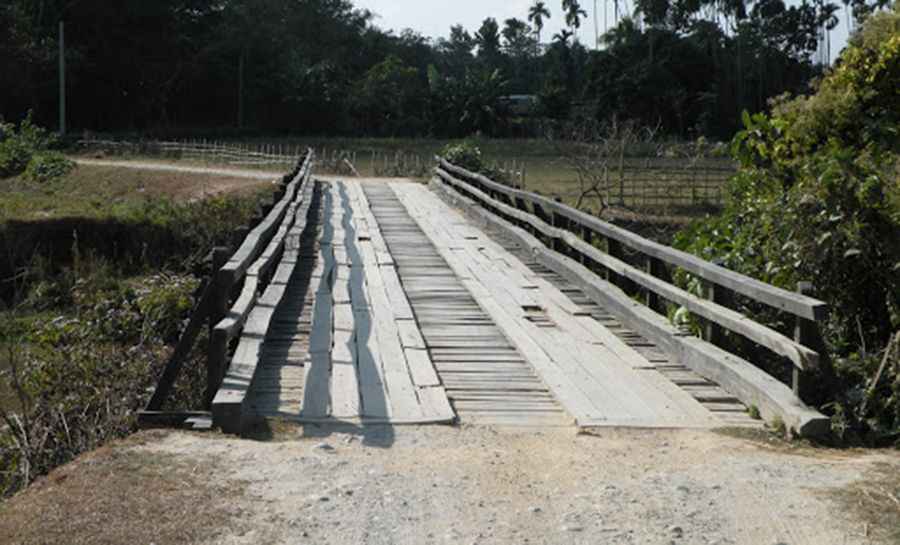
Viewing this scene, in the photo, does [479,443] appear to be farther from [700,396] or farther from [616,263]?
[616,263]

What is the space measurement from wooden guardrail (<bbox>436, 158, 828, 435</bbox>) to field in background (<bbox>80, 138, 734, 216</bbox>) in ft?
58.5

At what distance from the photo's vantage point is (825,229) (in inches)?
341

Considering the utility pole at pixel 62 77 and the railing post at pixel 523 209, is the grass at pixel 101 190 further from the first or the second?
the railing post at pixel 523 209

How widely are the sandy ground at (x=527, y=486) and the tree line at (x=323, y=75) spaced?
5745 cm

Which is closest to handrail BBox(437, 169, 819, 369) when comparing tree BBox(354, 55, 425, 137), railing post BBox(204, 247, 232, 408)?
railing post BBox(204, 247, 232, 408)

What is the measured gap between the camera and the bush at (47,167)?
4644 cm

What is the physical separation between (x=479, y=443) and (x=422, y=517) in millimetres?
1261

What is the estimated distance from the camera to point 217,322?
25.5 ft

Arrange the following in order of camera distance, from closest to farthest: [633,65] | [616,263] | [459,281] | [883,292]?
[883,292], [616,263], [459,281], [633,65]

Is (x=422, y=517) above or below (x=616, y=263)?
below

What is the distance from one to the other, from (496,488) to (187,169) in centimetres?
4115

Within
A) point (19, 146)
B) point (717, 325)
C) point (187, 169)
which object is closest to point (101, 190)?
point (187, 169)

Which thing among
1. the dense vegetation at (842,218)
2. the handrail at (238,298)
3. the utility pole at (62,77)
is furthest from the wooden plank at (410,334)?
the utility pole at (62,77)

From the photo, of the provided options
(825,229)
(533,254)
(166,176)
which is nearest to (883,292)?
(825,229)
